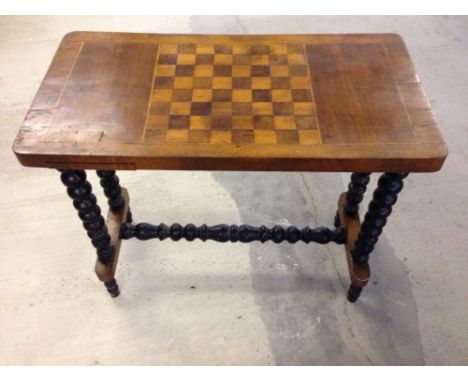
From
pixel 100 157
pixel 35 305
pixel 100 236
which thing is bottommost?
pixel 35 305

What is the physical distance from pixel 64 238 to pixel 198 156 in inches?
39.0

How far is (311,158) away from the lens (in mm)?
1001

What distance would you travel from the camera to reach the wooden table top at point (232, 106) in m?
1.01

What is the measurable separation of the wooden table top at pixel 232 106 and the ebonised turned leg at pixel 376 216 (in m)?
0.14

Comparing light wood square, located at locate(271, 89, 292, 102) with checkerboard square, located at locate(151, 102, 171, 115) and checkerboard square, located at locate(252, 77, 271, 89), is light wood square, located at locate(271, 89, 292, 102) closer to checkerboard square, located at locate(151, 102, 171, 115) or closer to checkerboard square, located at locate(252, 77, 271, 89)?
checkerboard square, located at locate(252, 77, 271, 89)

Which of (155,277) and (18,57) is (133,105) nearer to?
(155,277)

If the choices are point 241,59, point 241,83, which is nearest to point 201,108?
point 241,83

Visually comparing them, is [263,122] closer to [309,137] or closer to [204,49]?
[309,137]

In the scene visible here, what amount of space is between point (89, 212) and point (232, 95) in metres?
0.55

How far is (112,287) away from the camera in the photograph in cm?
153

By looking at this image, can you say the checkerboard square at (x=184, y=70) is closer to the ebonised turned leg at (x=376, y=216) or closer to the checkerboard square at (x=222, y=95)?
the checkerboard square at (x=222, y=95)

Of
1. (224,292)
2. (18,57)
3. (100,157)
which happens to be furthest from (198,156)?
(18,57)

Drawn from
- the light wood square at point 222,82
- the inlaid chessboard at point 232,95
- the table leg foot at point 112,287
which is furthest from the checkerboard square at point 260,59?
the table leg foot at point 112,287

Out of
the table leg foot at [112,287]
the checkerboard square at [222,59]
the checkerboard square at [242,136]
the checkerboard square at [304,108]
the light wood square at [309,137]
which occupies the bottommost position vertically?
the table leg foot at [112,287]
